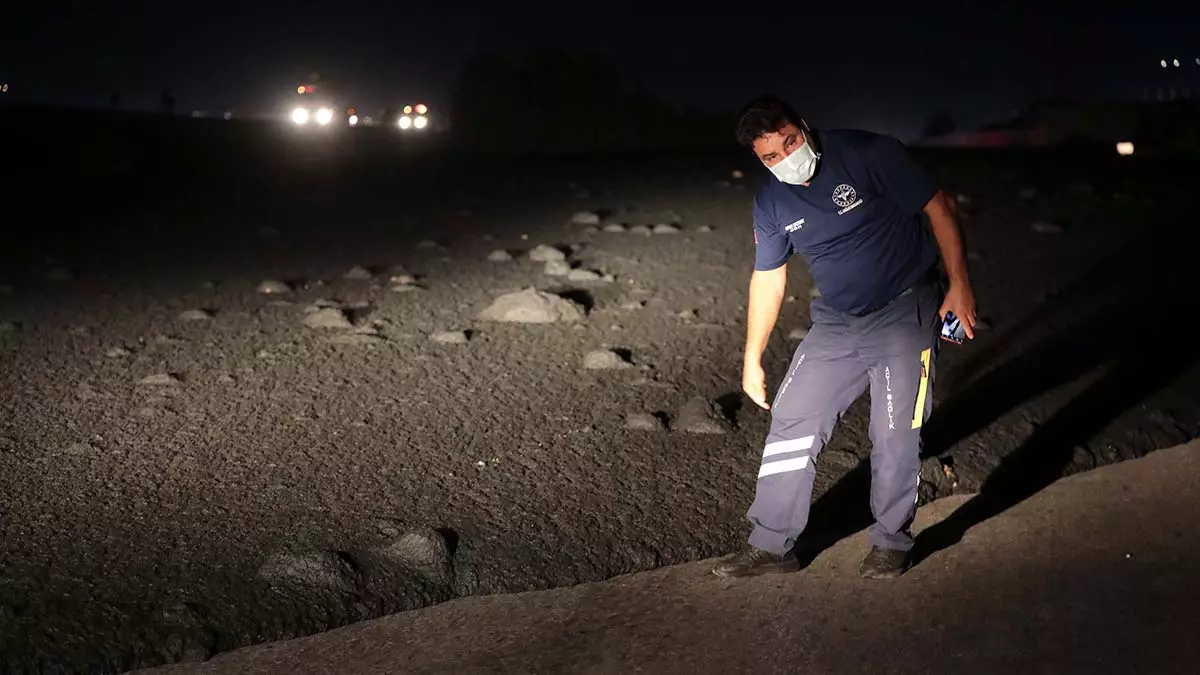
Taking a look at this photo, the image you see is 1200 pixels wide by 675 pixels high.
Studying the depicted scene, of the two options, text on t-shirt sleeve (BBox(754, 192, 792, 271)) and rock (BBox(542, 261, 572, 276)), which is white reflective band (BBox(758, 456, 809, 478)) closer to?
text on t-shirt sleeve (BBox(754, 192, 792, 271))

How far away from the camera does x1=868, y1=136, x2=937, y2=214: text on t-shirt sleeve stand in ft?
Result: 12.6

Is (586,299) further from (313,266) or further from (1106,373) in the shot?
(1106,373)

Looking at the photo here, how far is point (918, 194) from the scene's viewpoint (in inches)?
152

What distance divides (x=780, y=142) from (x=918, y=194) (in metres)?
0.49

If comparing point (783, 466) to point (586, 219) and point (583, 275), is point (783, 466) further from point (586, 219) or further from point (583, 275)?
point (586, 219)

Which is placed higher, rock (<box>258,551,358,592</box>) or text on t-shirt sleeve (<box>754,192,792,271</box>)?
text on t-shirt sleeve (<box>754,192,792,271</box>)

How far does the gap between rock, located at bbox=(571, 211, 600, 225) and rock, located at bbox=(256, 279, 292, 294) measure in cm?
337

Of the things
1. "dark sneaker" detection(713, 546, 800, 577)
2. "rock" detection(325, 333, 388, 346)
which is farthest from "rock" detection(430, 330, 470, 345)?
"dark sneaker" detection(713, 546, 800, 577)

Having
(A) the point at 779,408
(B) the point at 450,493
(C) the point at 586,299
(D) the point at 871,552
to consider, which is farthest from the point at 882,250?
(C) the point at 586,299

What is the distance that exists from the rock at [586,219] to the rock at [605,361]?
444cm

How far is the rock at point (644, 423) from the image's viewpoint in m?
5.49

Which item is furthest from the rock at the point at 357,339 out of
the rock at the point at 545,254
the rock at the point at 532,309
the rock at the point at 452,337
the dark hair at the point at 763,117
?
the dark hair at the point at 763,117

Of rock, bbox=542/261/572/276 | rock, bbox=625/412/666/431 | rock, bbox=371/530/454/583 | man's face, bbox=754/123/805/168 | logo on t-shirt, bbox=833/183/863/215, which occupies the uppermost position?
man's face, bbox=754/123/805/168

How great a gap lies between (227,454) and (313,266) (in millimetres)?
4305
